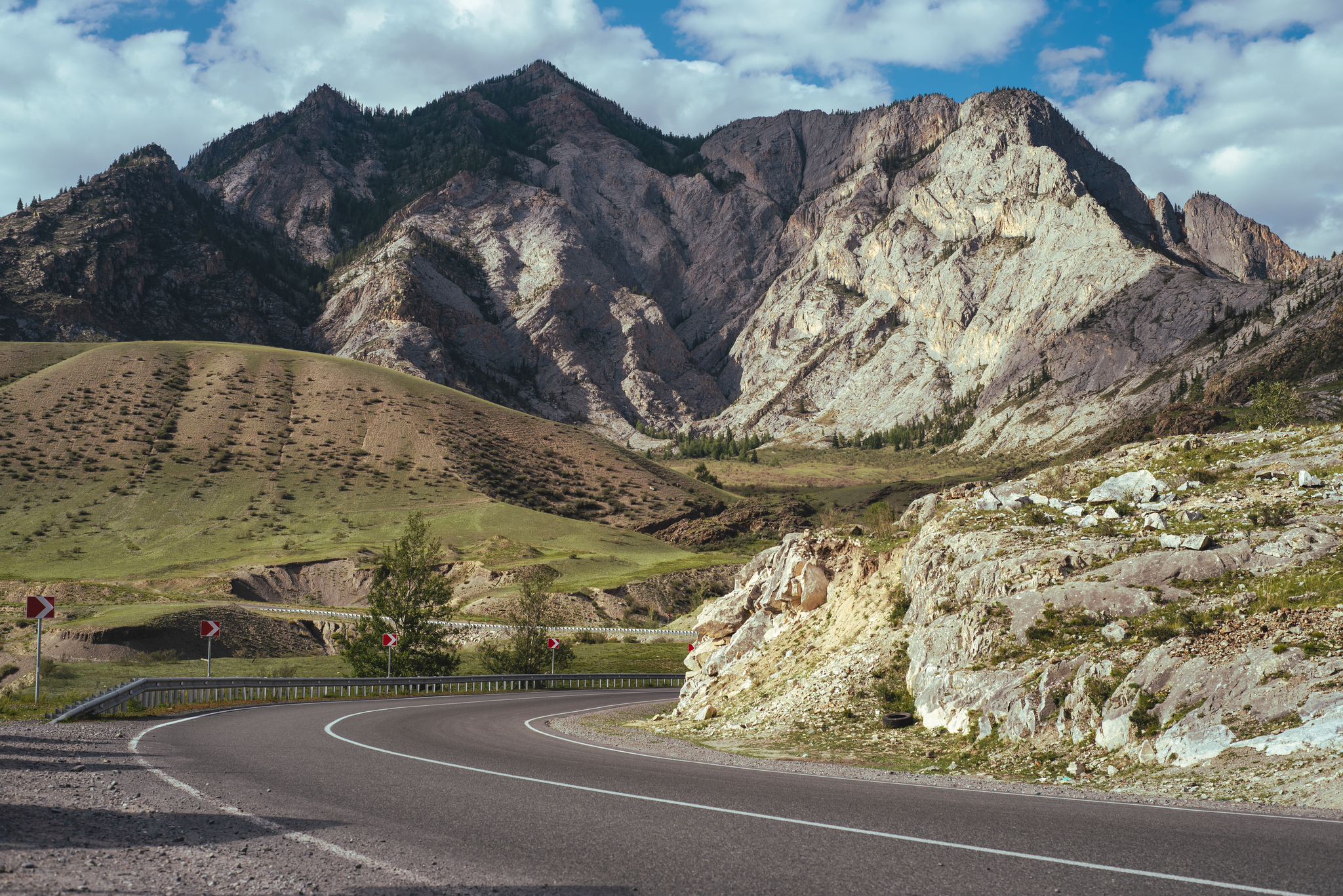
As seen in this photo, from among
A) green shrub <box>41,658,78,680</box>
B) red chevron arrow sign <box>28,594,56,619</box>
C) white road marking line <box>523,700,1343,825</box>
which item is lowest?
green shrub <box>41,658,78,680</box>

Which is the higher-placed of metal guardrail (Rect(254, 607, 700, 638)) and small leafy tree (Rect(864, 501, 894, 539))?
small leafy tree (Rect(864, 501, 894, 539))

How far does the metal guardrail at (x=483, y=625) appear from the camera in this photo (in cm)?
6500

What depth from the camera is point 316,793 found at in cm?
1165

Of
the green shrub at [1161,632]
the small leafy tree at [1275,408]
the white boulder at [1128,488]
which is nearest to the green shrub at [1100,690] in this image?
the green shrub at [1161,632]

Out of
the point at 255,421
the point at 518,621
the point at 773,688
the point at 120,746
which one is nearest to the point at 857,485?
the point at 255,421

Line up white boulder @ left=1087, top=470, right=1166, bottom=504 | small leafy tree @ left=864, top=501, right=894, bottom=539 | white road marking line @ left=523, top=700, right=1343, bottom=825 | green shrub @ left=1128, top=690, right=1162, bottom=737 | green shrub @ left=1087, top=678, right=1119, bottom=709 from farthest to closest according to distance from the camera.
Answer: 1. small leafy tree @ left=864, top=501, right=894, bottom=539
2. white boulder @ left=1087, top=470, right=1166, bottom=504
3. green shrub @ left=1087, top=678, right=1119, bottom=709
4. green shrub @ left=1128, top=690, right=1162, bottom=737
5. white road marking line @ left=523, top=700, right=1343, bottom=825

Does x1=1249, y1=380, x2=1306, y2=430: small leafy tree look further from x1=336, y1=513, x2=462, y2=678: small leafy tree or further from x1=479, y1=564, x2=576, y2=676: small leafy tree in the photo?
x1=336, y1=513, x2=462, y2=678: small leafy tree

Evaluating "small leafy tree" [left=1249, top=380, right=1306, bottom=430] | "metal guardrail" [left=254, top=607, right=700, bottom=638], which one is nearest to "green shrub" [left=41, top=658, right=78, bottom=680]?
"metal guardrail" [left=254, top=607, right=700, bottom=638]

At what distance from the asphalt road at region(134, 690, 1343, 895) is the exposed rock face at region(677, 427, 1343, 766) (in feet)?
12.3

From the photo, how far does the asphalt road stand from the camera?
712 centimetres

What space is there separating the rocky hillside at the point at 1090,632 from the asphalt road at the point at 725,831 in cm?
330

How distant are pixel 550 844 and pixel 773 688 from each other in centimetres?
1730

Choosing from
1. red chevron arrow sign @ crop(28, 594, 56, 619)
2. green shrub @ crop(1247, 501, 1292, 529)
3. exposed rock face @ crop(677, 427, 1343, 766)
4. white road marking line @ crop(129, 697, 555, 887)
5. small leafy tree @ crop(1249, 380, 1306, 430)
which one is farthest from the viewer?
small leafy tree @ crop(1249, 380, 1306, 430)

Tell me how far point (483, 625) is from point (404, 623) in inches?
832
